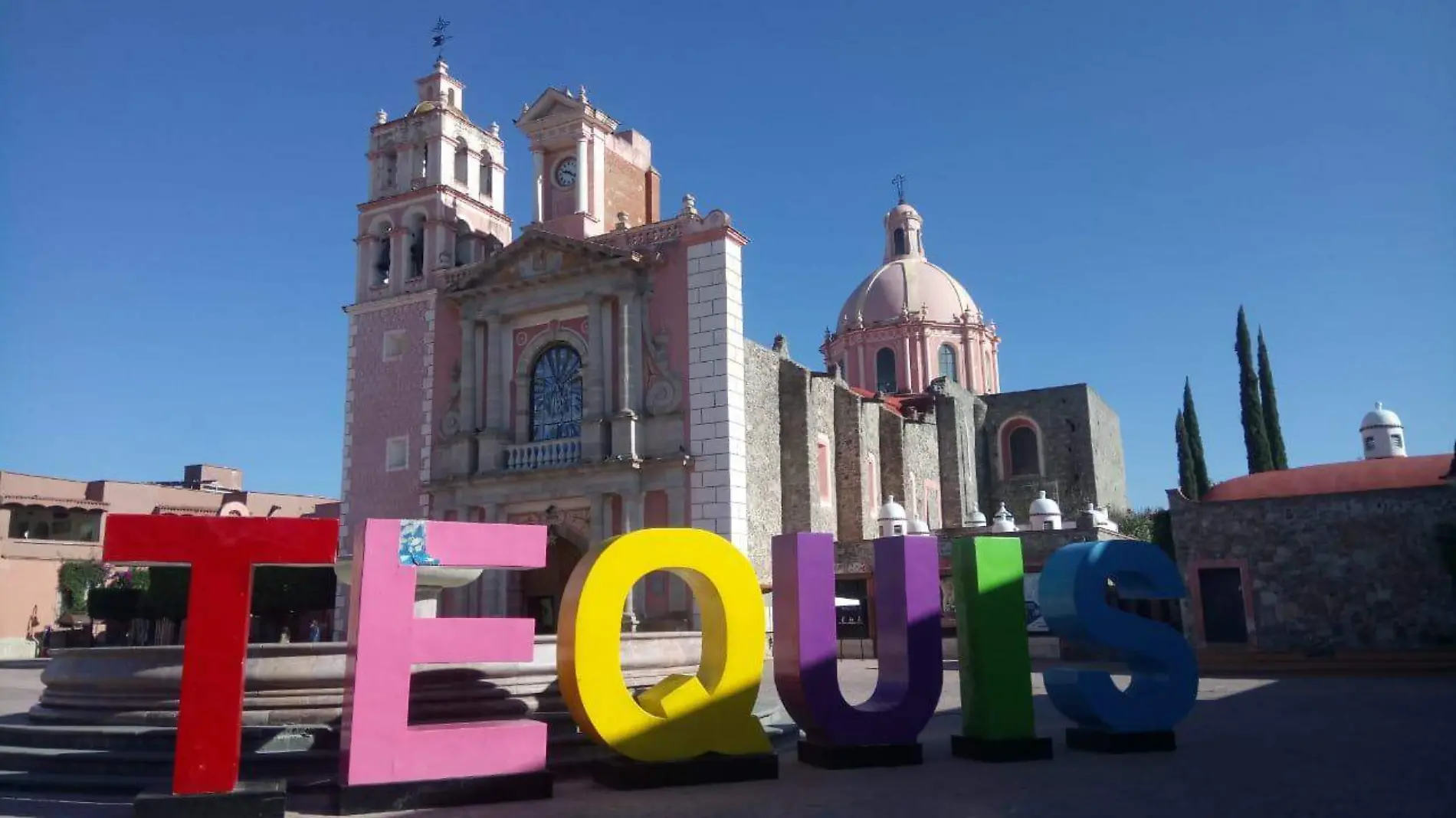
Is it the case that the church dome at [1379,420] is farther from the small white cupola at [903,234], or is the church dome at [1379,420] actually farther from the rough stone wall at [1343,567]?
the small white cupola at [903,234]

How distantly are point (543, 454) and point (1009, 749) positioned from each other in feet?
53.8

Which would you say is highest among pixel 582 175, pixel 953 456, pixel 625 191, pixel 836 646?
pixel 625 191

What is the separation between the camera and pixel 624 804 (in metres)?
8.12

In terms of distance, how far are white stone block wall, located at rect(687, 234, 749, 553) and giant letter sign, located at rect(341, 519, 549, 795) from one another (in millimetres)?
13223

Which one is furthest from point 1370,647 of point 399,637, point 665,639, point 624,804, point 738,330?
point 399,637

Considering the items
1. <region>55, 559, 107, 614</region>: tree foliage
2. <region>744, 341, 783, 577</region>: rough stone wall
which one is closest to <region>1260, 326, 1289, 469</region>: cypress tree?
<region>744, 341, 783, 577</region>: rough stone wall

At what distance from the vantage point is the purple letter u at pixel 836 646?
9633 millimetres

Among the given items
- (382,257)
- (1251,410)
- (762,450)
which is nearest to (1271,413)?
(1251,410)

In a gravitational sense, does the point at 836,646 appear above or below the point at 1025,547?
below

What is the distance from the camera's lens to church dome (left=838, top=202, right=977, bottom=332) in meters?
45.2

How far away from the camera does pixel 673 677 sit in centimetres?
999

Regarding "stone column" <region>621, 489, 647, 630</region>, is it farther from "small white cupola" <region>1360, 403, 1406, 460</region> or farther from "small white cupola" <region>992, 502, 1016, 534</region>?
"small white cupola" <region>1360, 403, 1406, 460</region>

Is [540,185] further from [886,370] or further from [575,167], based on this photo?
[886,370]

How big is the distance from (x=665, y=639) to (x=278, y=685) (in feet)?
12.7
